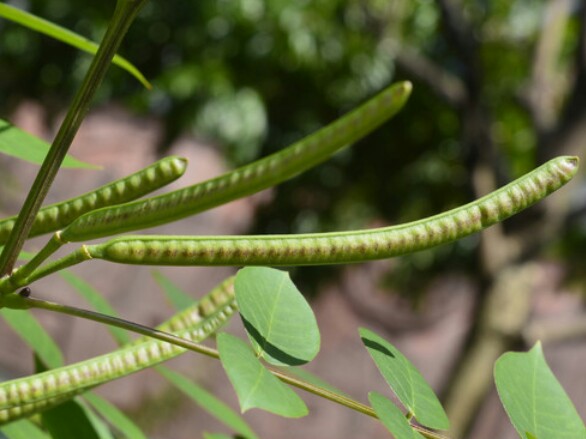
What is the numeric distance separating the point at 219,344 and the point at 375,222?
2.32 m

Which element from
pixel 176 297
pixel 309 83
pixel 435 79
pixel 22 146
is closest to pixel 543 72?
pixel 435 79

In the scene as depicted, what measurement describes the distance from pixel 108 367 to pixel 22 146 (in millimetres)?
65

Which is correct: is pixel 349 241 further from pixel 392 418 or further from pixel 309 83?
pixel 309 83

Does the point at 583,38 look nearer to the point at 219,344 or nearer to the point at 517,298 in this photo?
the point at 517,298

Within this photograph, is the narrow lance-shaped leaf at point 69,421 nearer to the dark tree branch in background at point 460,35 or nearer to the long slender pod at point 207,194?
the long slender pod at point 207,194

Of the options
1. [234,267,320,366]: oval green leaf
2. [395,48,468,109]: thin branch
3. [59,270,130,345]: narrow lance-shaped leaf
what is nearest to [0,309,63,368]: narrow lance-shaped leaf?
[59,270,130,345]: narrow lance-shaped leaf

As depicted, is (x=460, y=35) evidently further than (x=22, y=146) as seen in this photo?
Yes

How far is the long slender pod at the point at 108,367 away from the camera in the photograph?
0.20m

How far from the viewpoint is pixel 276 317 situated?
0.21m

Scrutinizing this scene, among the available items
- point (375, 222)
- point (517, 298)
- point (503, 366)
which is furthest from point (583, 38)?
point (503, 366)

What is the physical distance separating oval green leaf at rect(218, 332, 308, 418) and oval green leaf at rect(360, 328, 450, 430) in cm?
3

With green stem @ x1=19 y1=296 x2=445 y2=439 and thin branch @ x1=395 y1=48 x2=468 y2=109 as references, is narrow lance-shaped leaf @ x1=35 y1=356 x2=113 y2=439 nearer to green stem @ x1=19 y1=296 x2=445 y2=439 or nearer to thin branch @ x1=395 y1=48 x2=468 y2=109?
green stem @ x1=19 y1=296 x2=445 y2=439

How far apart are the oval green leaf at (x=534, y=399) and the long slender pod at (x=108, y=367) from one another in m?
0.07

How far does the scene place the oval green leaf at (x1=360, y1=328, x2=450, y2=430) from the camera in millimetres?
211
